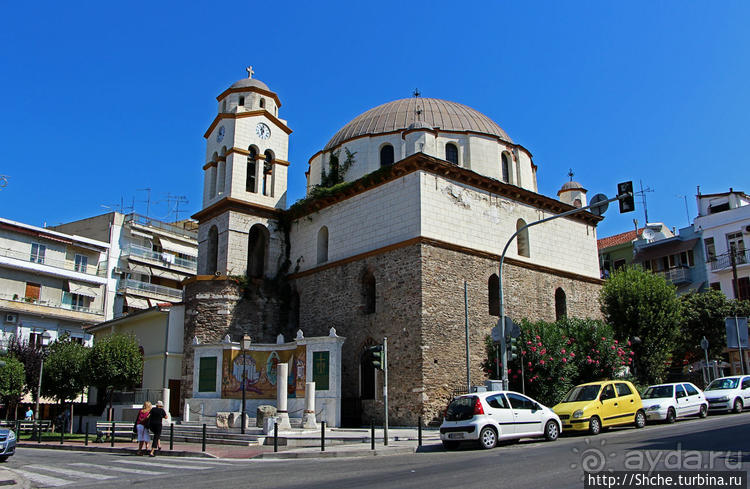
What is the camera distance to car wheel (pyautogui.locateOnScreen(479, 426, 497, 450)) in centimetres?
1420

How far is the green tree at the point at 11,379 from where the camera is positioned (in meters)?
27.2

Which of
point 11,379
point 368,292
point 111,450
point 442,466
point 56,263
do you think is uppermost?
point 56,263

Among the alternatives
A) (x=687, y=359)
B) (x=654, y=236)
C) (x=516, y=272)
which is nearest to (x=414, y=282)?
(x=516, y=272)

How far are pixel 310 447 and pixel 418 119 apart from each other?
17.4 metres

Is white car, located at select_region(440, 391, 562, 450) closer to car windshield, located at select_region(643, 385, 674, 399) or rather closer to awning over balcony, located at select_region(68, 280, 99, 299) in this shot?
car windshield, located at select_region(643, 385, 674, 399)

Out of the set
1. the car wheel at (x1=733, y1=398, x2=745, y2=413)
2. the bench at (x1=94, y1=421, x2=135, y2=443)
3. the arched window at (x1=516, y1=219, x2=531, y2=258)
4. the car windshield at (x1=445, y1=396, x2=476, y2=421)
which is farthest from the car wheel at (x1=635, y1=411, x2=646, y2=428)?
the bench at (x1=94, y1=421, x2=135, y2=443)

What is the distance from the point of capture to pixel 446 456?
13.1m

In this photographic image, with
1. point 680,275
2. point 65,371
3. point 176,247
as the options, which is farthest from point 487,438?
point 176,247

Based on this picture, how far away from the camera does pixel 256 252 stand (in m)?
30.3

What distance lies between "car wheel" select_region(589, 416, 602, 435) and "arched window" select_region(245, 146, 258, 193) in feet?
61.4

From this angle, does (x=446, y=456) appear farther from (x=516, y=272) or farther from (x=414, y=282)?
(x=516, y=272)

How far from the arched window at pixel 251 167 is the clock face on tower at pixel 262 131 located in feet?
2.46

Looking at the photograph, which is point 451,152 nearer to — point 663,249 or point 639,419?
point 639,419

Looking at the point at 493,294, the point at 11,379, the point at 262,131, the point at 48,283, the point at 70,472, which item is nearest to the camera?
the point at 70,472
